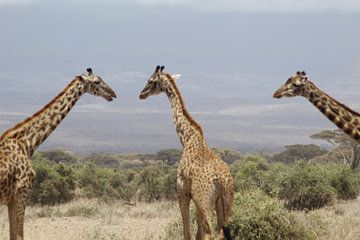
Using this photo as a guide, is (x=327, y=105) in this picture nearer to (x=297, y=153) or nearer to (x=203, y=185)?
(x=203, y=185)

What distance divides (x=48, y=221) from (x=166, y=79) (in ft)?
23.9

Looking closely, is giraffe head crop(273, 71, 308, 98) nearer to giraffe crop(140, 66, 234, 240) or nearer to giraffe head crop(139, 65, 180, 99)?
giraffe crop(140, 66, 234, 240)

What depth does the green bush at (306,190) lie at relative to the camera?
771 inches

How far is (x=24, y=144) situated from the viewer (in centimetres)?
1007

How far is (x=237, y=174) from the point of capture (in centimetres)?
2300

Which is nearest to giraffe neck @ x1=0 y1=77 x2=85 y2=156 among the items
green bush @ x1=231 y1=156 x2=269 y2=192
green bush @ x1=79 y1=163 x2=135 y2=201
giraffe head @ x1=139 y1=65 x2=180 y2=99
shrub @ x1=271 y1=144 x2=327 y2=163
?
giraffe head @ x1=139 y1=65 x2=180 y2=99

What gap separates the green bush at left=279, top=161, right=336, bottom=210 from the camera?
64.2 ft

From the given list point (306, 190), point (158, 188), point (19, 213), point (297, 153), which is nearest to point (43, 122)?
point (19, 213)

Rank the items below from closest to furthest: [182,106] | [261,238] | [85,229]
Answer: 1. [182,106]
2. [261,238]
3. [85,229]

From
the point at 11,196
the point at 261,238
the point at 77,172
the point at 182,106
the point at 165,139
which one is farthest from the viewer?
the point at 165,139

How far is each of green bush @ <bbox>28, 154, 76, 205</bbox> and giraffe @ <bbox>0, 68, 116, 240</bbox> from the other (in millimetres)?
11119

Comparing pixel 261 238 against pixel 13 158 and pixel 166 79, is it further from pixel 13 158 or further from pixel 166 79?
pixel 13 158

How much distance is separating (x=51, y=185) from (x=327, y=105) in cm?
1363

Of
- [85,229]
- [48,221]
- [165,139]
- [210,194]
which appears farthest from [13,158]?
[165,139]
